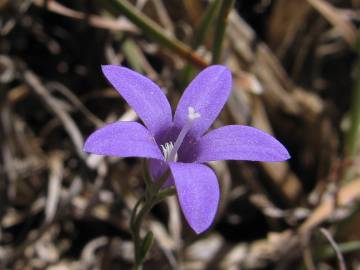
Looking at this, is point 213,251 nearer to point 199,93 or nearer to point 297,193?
point 297,193

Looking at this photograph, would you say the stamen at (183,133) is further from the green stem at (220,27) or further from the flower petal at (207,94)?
the green stem at (220,27)

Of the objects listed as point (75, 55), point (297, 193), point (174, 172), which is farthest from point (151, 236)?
point (75, 55)

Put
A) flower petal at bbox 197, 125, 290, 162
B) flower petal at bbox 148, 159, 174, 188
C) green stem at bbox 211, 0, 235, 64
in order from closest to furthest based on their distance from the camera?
flower petal at bbox 197, 125, 290, 162
flower petal at bbox 148, 159, 174, 188
green stem at bbox 211, 0, 235, 64

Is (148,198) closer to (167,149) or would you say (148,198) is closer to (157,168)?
(157,168)

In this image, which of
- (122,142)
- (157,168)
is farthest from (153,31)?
(122,142)

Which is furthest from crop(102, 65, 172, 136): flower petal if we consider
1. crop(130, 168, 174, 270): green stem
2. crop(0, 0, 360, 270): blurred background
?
crop(0, 0, 360, 270): blurred background

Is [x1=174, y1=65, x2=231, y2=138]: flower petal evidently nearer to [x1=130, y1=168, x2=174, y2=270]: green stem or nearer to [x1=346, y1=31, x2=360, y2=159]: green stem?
[x1=130, y1=168, x2=174, y2=270]: green stem

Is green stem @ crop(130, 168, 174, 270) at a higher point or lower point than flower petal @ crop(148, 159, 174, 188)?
lower
